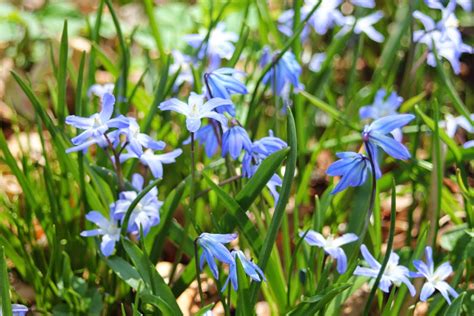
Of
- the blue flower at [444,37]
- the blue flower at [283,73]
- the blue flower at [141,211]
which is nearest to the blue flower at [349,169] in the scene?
the blue flower at [141,211]

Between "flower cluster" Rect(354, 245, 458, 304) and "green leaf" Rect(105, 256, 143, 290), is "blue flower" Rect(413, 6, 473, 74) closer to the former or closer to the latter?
"flower cluster" Rect(354, 245, 458, 304)

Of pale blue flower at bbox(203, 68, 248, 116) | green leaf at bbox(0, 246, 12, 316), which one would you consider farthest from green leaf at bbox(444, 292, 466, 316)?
green leaf at bbox(0, 246, 12, 316)

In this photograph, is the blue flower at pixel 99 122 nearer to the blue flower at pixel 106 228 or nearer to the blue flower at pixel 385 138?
the blue flower at pixel 106 228

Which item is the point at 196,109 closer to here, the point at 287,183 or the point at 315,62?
the point at 287,183

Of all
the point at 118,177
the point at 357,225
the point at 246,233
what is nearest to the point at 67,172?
the point at 118,177

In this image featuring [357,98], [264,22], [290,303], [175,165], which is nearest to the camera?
[290,303]

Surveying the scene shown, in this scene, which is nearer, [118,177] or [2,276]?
[2,276]

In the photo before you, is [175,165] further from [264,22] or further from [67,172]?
[264,22]
